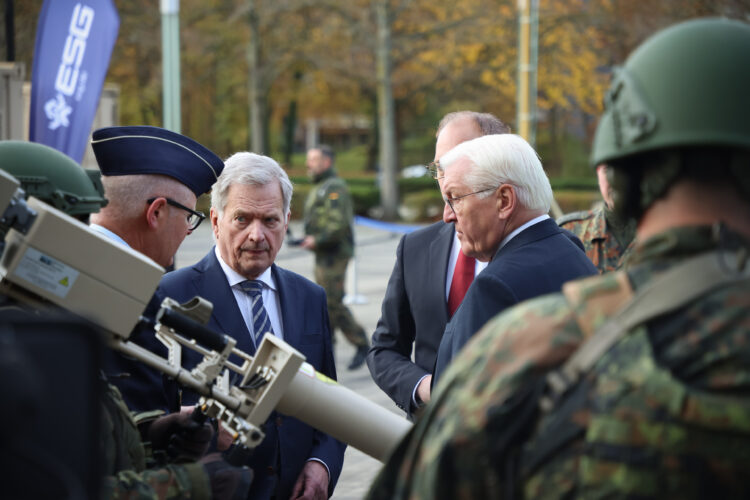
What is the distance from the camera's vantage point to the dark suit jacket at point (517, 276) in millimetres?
3082

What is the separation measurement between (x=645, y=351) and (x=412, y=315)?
9.04 ft

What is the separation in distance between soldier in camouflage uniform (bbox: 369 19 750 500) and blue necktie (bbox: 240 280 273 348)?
1884 millimetres

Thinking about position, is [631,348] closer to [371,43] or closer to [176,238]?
[176,238]

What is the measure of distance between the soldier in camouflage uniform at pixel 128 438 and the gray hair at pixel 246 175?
1231 millimetres

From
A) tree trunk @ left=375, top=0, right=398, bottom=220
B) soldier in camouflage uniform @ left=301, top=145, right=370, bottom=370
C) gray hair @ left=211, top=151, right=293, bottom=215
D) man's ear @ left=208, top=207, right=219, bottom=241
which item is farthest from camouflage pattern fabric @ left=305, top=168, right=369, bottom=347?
tree trunk @ left=375, top=0, right=398, bottom=220

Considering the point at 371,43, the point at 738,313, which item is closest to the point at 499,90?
the point at 371,43

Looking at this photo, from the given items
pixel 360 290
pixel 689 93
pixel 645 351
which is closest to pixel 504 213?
pixel 689 93

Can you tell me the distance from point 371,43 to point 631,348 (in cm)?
3046

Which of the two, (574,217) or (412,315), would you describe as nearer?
(412,315)

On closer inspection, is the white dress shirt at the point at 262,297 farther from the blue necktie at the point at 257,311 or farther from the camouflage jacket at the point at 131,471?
the camouflage jacket at the point at 131,471

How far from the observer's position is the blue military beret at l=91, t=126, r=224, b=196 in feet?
10.9

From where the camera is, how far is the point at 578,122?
4581cm

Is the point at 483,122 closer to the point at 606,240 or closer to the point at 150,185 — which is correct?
the point at 606,240

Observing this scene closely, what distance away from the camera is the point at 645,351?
4.91 feet
